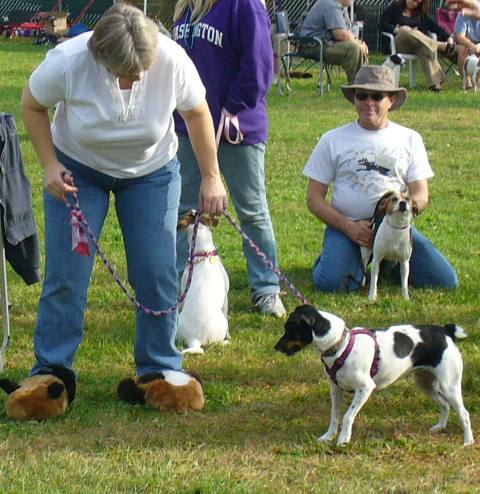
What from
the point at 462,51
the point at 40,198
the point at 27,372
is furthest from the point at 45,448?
the point at 462,51

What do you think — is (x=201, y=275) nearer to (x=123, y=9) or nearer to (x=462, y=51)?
(x=123, y=9)

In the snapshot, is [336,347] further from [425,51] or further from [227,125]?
[425,51]

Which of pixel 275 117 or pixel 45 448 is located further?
pixel 275 117

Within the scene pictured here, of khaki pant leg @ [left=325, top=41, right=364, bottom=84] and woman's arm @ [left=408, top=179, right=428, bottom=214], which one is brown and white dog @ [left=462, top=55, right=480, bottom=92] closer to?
khaki pant leg @ [left=325, top=41, right=364, bottom=84]

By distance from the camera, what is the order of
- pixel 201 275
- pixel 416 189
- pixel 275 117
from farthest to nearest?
1. pixel 275 117
2. pixel 416 189
3. pixel 201 275

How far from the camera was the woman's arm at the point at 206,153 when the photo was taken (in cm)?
462

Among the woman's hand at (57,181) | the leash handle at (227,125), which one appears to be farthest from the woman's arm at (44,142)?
the leash handle at (227,125)

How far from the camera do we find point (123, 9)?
4.23m

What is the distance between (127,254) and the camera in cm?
481

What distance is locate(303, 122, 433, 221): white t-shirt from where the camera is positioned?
22.5 ft

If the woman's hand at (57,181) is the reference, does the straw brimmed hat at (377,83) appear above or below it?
below

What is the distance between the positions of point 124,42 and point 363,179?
10.0 ft

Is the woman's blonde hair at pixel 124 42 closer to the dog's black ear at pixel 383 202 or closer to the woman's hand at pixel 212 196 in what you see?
the woman's hand at pixel 212 196

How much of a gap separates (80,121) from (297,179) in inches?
254
